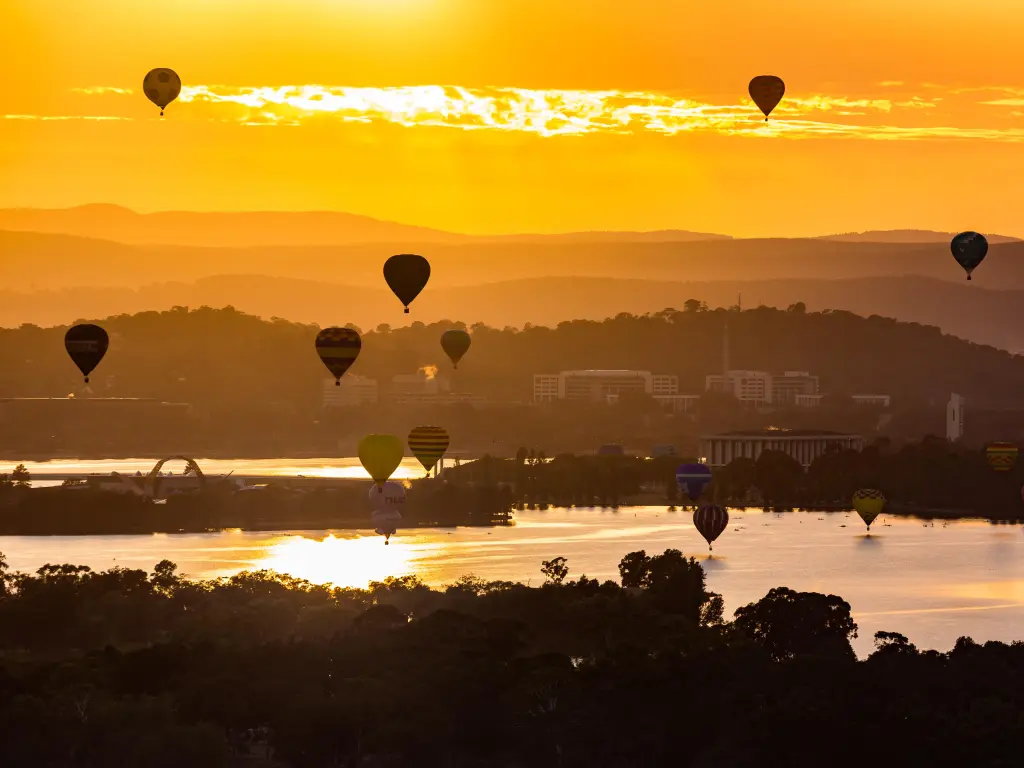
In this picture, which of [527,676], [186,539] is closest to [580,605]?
[527,676]

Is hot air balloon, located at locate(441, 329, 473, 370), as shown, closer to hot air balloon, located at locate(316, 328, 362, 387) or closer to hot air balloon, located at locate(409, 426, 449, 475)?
hot air balloon, located at locate(409, 426, 449, 475)

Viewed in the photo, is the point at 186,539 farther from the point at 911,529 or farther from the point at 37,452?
the point at 37,452

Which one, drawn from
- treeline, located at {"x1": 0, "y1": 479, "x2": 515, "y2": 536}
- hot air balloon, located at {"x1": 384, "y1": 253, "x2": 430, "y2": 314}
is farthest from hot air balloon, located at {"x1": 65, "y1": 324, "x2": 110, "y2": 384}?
treeline, located at {"x1": 0, "y1": 479, "x2": 515, "y2": 536}

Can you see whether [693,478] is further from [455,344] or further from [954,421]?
[954,421]

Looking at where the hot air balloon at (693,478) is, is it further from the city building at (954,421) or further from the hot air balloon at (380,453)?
the city building at (954,421)

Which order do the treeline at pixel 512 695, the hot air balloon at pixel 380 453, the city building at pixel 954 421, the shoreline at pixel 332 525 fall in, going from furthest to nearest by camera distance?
the city building at pixel 954 421 < the shoreline at pixel 332 525 < the hot air balloon at pixel 380 453 < the treeline at pixel 512 695

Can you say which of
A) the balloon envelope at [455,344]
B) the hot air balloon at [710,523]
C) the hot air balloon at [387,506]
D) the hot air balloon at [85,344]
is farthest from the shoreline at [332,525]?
the hot air balloon at [85,344]
